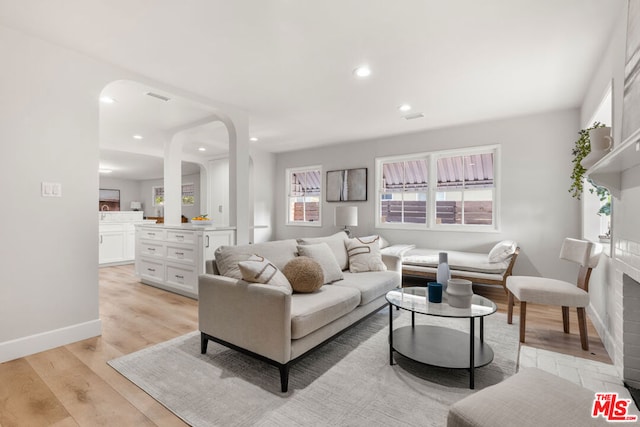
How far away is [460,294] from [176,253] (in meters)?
3.59

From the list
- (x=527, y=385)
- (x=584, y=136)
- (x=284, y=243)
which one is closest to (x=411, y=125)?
(x=584, y=136)

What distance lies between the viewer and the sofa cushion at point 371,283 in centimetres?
271

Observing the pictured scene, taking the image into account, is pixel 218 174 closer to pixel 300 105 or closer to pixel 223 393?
pixel 300 105

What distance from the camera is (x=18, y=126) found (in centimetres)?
232

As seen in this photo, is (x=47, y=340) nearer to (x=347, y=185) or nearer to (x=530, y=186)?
(x=347, y=185)

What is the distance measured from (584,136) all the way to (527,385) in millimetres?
2984

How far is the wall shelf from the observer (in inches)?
52.6

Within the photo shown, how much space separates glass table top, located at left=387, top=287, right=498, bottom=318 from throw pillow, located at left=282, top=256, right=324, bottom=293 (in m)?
0.61

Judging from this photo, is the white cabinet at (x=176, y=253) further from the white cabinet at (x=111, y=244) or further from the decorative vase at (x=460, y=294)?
the decorative vase at (x=460, y=294)

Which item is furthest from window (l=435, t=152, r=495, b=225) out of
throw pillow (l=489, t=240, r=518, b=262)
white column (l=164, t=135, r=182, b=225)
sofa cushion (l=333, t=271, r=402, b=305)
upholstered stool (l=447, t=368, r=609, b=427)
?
white column (l=164, t=135, r=182, b=225)

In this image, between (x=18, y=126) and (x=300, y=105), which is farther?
(x=300, y=105)

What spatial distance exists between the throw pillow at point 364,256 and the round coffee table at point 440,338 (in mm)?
785

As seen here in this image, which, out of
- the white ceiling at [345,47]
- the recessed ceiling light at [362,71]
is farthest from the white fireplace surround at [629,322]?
the recessed ceiling light at [362,71]

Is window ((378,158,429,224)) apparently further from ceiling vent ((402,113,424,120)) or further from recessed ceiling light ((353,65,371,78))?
recessed ceiling light ((353,65,371,78))
